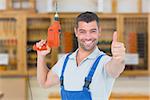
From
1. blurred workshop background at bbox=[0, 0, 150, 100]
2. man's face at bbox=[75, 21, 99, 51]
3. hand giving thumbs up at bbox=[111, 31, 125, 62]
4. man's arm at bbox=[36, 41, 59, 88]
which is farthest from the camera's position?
blurred workshop background at bbox=[0, 0, 150, 100]

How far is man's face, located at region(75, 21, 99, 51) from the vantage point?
51.5 inches

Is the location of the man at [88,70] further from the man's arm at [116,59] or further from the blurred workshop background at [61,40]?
the blurred workshop background at [61,40]

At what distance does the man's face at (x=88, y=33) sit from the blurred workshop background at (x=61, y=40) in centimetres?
209

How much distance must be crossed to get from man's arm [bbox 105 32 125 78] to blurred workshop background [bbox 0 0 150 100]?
2156 mm

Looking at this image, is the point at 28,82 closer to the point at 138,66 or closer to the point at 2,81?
the point at 2,81

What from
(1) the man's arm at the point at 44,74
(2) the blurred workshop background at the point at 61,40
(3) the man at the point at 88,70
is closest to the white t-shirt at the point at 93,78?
(3) the man at the point at 88,70

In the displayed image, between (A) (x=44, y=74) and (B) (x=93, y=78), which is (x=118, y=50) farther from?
(A) (x=44, y=74)

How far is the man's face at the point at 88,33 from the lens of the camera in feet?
4.29

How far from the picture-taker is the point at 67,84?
136 centimetres

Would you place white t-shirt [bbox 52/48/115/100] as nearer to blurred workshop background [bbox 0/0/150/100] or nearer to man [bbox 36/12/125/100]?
man [bbox 36/12/125/100]

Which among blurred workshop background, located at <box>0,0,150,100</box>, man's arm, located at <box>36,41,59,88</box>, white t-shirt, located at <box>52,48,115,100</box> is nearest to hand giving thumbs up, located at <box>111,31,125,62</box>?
white t-shirt, located at <box>52,48,115,100</box>

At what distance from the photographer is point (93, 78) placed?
1.31 meters

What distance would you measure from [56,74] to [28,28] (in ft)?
7.21

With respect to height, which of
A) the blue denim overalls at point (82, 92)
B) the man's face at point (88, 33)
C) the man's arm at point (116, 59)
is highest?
the man's face at point (88, 33)
